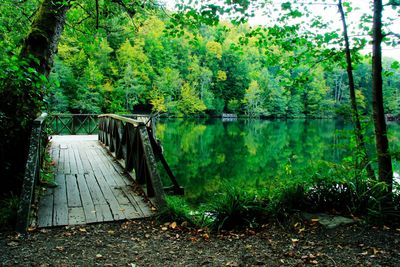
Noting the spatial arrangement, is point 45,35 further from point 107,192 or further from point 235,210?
point 235,210

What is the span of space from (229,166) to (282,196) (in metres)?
12.5

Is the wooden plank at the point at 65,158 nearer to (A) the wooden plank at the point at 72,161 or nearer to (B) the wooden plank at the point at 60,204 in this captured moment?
(A) the wooden plank at the point at 72,161

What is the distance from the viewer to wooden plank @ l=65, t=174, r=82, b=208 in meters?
4.52

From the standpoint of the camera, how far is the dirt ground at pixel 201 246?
112 inches

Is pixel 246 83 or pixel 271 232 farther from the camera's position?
pixel 246 83

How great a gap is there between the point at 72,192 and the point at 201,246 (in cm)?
273

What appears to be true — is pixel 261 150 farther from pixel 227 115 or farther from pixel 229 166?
pixel 227 115

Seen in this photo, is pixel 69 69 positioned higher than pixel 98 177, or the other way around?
pixel 69 69

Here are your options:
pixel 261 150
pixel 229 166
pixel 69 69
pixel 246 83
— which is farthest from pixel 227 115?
pixel 229 166

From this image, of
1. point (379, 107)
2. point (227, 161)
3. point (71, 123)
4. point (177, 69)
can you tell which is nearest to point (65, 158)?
point (379, 107)

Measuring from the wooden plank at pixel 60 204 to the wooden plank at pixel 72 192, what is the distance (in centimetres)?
6

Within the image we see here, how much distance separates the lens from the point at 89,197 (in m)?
4.83

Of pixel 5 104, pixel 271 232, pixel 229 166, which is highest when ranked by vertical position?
pixel 5 104

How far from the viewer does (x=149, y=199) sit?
4676 millimetres
